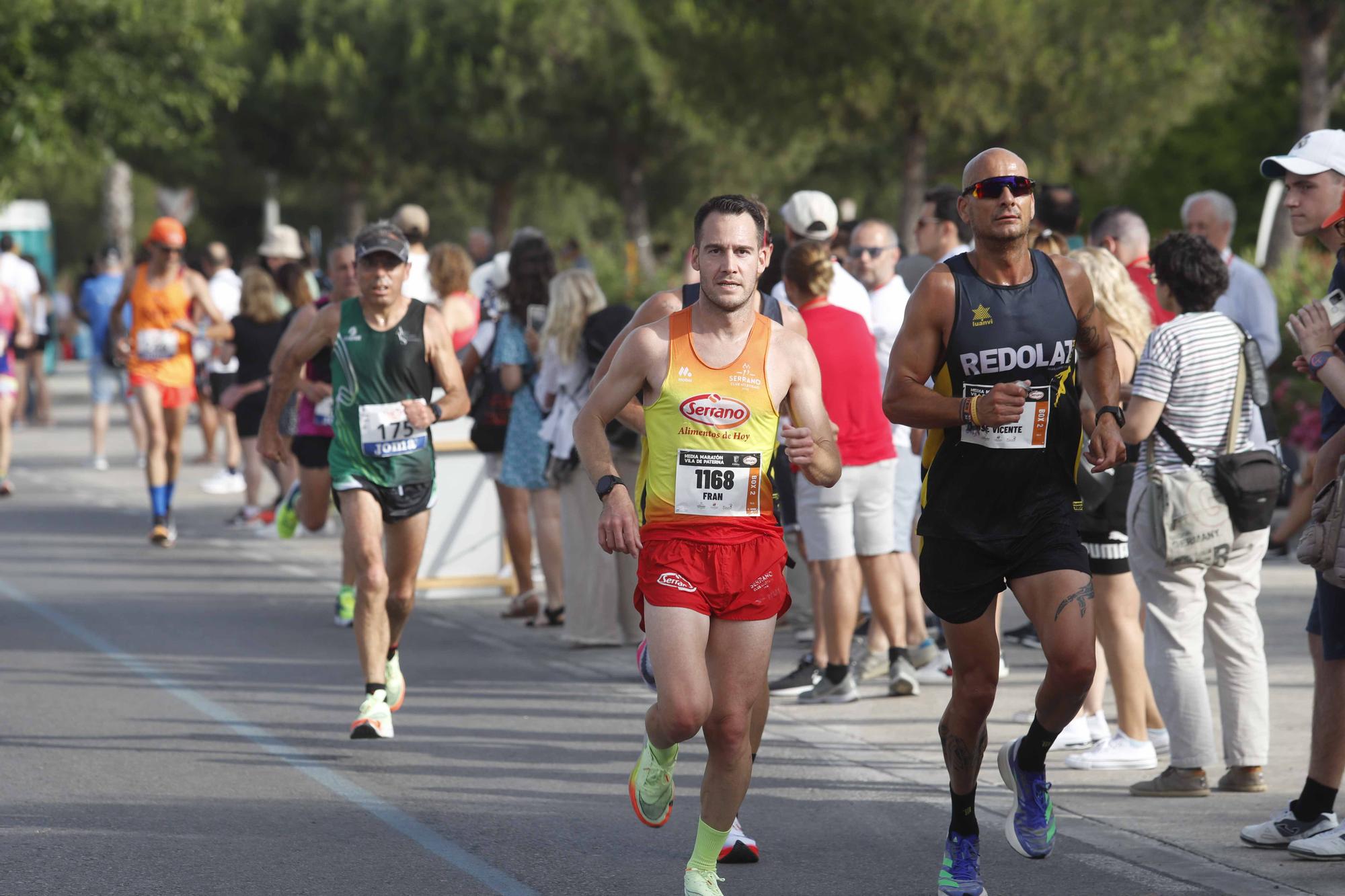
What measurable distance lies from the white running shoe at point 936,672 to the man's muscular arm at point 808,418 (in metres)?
3.79

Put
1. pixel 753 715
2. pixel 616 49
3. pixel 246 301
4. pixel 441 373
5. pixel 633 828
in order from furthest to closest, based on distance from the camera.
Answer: pixel 616 49, pixel 246 301, pixel 441 373, pixel 633 828, pixel 753 715

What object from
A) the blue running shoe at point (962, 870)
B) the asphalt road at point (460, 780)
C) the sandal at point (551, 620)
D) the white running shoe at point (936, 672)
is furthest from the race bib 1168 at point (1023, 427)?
the sandal at point (551, 620)

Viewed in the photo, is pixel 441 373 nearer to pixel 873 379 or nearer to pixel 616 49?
pixel 873 379

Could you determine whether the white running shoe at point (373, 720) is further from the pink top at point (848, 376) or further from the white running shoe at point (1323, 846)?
the white running shoe at point (1323, 846)

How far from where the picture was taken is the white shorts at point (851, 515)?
8547 millimetres

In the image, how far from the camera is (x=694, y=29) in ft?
99.3

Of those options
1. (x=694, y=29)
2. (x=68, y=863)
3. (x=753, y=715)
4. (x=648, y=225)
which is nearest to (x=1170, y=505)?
(x=753, y=715)

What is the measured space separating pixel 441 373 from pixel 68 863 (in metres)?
2.92

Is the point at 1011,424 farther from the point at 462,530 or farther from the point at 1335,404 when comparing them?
the point at 462,530

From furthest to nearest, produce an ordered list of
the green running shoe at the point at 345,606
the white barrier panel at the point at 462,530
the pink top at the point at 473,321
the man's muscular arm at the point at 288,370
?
the white barrier panel at the point at 462,530 → the pink top at the point at 473,321 → the green running shoe at the point at 345,606 → the man's muscular arm at the point at 288,370

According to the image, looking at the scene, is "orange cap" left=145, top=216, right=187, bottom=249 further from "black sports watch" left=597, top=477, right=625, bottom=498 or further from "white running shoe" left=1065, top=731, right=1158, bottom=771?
"black sports watch" left=597, top=477, right=625, bottom=498

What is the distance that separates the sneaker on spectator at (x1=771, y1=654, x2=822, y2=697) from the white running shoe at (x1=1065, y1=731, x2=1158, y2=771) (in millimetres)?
1869

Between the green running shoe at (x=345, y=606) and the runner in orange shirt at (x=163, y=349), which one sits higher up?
the runner in orange shirt at (x=163, y=349)

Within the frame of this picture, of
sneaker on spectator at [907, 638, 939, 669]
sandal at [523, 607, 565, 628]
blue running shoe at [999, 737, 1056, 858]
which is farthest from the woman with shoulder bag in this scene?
sandal at [523, 607, 565, 628]
